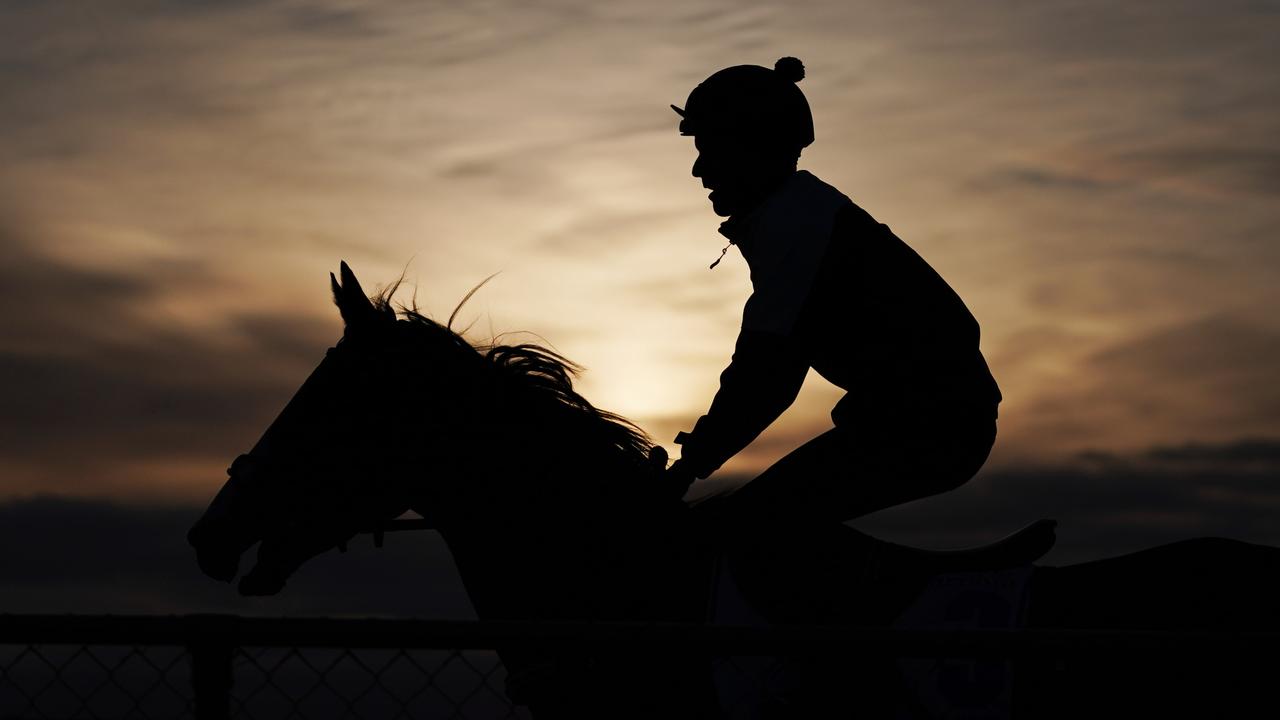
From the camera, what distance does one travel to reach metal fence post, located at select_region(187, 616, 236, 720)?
407cm

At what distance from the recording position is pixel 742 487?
14.7ft

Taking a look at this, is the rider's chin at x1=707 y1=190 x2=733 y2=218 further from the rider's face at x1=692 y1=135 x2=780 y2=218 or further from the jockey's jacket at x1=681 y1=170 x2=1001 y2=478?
the jockey's jacket at x1=681 y1=170 x2=1001 y2=478

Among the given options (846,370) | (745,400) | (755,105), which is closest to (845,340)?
(846,370)

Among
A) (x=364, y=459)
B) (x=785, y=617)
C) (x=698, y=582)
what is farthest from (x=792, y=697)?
(x=364, y=459)

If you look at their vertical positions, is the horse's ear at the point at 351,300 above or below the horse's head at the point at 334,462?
A: above

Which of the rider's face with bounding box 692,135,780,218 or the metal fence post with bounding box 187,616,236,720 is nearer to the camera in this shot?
the metal fence post with bounding box 187,616,236,720

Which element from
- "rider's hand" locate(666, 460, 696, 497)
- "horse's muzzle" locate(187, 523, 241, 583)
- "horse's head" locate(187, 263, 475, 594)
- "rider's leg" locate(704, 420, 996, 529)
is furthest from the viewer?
"horse's muzzle" locate(187, 523, 241, 583)

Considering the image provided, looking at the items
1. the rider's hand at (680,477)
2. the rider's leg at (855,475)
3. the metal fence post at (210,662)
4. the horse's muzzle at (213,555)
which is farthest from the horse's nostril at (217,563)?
the rider's leg at (855,475)

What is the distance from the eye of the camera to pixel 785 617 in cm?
432

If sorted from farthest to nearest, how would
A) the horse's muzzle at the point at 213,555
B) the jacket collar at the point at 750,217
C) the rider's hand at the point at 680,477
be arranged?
1. the horse's muzzle at the point at 213,555
2. the jacket collar at the point at 750,217
3. the rider's hand at the point at 680,477

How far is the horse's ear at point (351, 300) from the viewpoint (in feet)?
16.1

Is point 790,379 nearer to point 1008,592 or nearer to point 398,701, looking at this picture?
point 1008,592

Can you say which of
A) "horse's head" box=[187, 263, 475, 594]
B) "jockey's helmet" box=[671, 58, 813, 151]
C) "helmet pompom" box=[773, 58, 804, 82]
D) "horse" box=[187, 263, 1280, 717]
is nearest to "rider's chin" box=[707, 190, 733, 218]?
"jockey's helmet" box=[671, 58, 813, 151]

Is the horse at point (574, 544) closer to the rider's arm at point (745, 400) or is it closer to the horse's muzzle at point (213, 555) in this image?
the horse's muzzle at point (213, 555)
